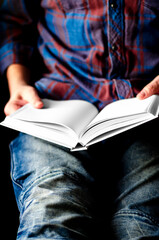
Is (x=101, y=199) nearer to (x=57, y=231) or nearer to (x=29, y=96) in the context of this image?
(x=57, y=231)

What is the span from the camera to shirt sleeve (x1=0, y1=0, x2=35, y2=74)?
0.88 m

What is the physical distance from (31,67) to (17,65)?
0.08 metres

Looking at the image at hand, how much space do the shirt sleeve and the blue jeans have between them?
0.32m

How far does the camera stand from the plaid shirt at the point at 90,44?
73cm

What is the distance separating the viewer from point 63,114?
0.64m

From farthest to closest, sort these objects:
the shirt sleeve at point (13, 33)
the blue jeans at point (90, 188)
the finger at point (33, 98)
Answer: the shirt sleeve at point (13, 33), the finger at point (33, 98), the blue jeans at point (90, 188)

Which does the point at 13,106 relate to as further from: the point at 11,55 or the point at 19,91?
the point at 11,55

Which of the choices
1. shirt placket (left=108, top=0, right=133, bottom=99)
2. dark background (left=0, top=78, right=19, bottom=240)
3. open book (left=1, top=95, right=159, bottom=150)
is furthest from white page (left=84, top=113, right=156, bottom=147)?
dark background (left=0, top=78, right=19, bottom=240)

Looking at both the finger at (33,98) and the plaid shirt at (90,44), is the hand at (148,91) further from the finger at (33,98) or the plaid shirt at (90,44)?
the finger at (33,98)

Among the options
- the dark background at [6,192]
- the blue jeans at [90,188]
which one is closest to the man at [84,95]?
A: the blue jeans at [90,188]

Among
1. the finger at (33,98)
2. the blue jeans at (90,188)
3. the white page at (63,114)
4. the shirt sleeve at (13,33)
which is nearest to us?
the blue jeans at (90,188)

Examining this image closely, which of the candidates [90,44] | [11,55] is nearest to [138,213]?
[90,44]

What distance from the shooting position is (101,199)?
63 cm

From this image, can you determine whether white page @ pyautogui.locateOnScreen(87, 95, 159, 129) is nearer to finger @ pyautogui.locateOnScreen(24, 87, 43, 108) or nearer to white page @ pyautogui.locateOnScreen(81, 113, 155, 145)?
white page @ pyautogui.locateOnScreen(81, 113, 155, 145)
